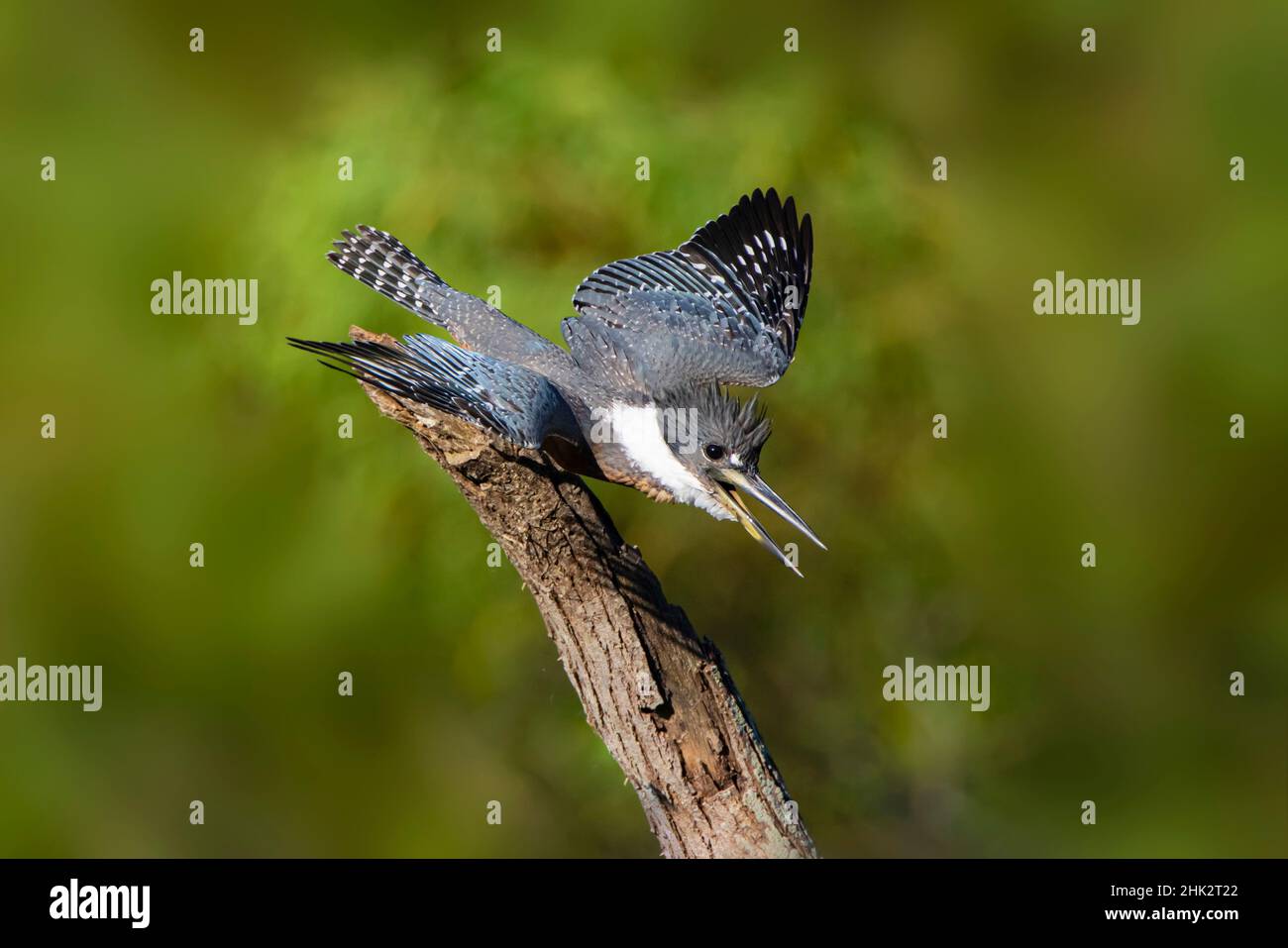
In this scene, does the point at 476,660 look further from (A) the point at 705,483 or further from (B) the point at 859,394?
(A) the point at 705,483

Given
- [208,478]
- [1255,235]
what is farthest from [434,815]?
[1255,235]

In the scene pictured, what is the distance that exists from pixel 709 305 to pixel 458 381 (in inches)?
57.6

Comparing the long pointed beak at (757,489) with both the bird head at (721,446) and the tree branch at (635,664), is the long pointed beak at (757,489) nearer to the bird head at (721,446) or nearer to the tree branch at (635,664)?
the bird head at (721,446)

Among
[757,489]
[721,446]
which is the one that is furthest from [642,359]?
[757,489]

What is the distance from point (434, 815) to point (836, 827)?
174 cm

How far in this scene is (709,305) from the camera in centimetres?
471

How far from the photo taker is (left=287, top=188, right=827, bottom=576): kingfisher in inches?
136

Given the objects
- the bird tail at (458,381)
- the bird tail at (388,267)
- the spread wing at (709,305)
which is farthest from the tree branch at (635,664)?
the bird tail at (388,267)

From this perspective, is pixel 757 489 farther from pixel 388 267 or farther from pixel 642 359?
pixel 388 267

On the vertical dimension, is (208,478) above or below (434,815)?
above

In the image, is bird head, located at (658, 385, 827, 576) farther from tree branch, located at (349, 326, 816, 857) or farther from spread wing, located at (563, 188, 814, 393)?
tree branch, located at (349, 326, 816, 857)

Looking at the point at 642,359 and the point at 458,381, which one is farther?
the point at 642,359

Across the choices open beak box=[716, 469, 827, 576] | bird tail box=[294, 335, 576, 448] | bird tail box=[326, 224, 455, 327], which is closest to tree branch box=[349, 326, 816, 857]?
bird tail box=[294, 335, 576, 448]

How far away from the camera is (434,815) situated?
6.13 metres
